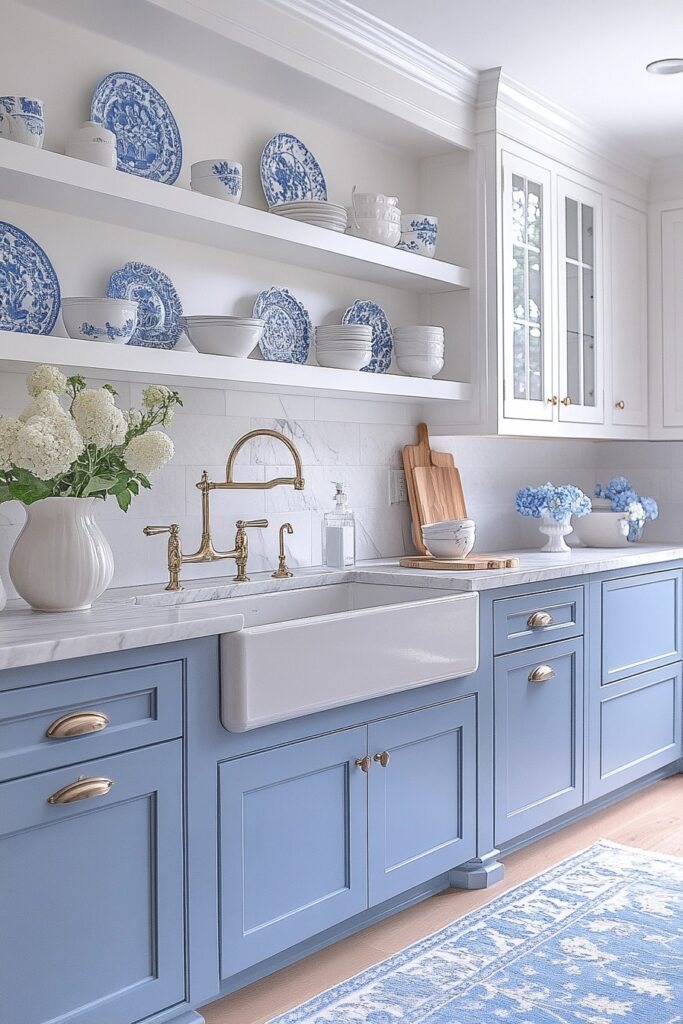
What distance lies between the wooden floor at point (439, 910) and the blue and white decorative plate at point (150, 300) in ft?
5.18

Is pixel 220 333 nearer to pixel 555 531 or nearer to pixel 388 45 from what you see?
pixel 388 45

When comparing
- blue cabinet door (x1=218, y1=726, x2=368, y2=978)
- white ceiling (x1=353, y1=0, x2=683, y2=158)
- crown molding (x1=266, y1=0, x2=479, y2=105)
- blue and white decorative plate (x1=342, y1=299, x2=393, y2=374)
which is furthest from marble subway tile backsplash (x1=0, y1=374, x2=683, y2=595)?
white ceiling (x1=353, y1=0, x2=683, y2=158)

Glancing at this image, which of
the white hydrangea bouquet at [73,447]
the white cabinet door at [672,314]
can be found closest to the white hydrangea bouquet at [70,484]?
the white hydrangea bouquet at [73,447]

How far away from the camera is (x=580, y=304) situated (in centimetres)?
392

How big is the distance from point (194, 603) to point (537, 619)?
1.07 metres

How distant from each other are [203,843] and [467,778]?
96 centimetres

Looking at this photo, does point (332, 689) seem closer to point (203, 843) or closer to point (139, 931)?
point (203, 843)

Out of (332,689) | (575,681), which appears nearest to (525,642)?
(575,681)

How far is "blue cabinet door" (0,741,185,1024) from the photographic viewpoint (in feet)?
5.81

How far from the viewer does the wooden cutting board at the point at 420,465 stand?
3572 millimetres

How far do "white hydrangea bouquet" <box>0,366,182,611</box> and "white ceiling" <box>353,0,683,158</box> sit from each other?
1.47 m

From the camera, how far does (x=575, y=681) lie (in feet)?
10.9

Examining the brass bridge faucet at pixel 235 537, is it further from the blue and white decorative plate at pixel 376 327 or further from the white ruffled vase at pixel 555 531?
the white ruffled vase at pixel 555 531

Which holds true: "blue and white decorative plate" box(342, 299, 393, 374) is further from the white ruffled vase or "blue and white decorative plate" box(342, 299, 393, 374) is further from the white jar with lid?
the white jar with lid
